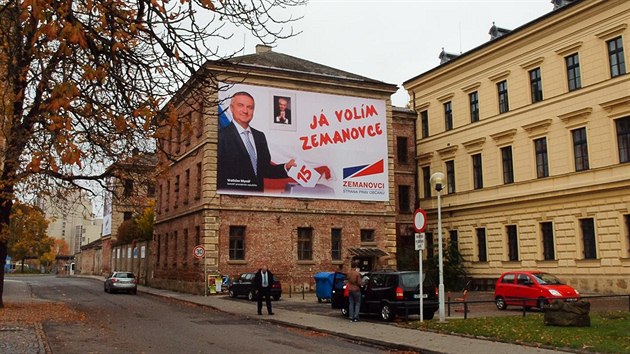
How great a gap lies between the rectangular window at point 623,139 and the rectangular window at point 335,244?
53.3 ft

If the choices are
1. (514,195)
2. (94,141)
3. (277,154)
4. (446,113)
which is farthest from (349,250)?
(94,141)

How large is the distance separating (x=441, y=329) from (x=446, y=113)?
29259 millimetres

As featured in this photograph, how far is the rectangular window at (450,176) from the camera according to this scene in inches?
1647

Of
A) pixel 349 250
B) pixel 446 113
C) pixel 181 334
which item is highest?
pixel 446 113

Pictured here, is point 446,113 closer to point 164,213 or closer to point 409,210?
point 409,210

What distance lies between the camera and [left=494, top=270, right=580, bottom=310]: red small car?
22.3m

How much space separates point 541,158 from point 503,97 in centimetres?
521

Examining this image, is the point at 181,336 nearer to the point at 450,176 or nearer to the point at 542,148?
the point at 542,148

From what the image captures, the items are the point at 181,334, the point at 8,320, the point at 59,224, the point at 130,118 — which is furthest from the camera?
the point at 59,224

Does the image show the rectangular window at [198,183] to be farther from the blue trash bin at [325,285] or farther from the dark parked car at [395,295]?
the dark parked car at [395,295]

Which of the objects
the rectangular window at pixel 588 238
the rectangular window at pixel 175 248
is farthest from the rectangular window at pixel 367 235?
the rectangular window at pixel 175 248

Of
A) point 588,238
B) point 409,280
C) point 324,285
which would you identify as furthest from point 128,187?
point 588,238

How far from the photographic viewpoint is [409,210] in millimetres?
44531

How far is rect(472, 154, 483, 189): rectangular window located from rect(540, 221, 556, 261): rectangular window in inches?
244
